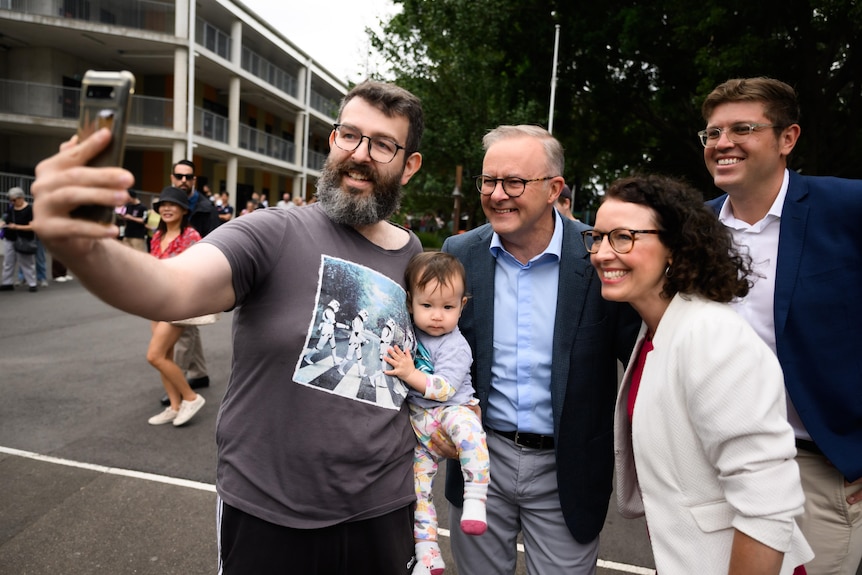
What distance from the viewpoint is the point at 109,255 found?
3.96ft

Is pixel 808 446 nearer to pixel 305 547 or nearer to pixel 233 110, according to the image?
pixel 305 547

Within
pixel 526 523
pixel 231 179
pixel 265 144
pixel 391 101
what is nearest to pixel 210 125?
pixel 231 179

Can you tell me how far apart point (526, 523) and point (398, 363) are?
1065 millimetres

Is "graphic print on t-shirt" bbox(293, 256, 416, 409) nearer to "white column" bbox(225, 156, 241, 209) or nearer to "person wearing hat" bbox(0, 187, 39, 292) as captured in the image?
"person wearing hat" bbox(0, 187, 39, 292)

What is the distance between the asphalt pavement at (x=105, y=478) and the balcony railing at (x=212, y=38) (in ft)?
70.5

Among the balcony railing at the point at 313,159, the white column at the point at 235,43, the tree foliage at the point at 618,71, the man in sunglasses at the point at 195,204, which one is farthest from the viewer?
the balcony railing at the point at 313,159

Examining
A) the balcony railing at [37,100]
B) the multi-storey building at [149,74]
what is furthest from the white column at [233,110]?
the balcony railing at [37,100]

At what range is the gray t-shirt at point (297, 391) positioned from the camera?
1753mm

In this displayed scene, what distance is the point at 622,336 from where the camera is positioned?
236 centimetres

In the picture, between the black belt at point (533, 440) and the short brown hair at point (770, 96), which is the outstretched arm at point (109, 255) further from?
the short brown hair at point (770, 96)

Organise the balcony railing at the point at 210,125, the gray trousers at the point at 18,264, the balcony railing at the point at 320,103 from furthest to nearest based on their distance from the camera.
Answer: the balcony railing at the point at 320,103 → the balcony railing at the point at 210,125 → the gray trousers at the point at 18,264

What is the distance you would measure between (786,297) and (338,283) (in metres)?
1.72

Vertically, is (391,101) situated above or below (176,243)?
above

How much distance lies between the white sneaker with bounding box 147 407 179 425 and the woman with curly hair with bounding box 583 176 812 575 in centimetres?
437
